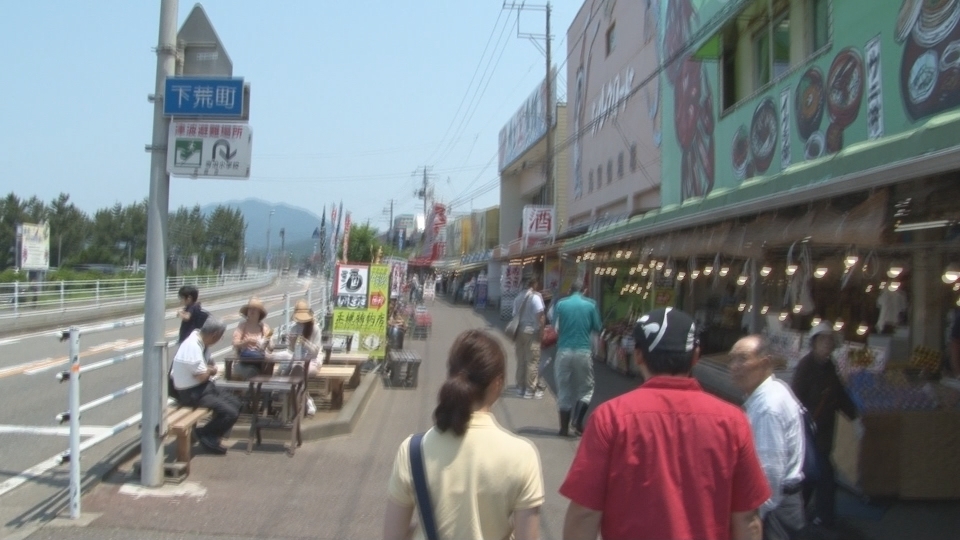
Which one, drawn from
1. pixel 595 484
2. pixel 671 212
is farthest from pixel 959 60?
pixel 595 484

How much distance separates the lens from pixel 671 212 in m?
11.8

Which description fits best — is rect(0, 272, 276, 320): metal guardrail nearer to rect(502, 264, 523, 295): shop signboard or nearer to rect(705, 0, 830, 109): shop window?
rect(502, 264, 523, 295): shop signboard

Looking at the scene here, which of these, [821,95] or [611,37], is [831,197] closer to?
[821,95]

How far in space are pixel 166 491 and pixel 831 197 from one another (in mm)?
5811

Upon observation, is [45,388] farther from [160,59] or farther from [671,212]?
[671,212]

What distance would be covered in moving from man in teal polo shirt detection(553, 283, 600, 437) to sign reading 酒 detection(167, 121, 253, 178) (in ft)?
14.9

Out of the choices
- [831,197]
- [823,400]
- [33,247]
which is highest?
[831,197]

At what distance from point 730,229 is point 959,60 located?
2.62m

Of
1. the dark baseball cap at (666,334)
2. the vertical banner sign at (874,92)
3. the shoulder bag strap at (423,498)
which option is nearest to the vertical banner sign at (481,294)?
the vertical banner sign at (874,92)

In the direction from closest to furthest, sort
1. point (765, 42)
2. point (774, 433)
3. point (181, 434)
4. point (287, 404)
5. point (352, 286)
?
point (774, 433) < point (181, 434) < point (287, 404) < point (765, 42) < point (352, 286)

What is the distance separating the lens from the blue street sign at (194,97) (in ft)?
23.9

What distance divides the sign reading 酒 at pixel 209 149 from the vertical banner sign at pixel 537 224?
2484 cm

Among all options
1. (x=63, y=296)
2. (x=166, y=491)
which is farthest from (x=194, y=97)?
(x=63, y=296)

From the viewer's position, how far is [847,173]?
269 inches
